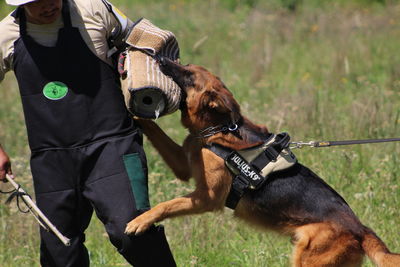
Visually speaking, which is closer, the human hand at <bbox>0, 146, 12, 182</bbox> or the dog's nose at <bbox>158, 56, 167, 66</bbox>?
the human hand at <bbox>0, 146, 12, 182</bbox>

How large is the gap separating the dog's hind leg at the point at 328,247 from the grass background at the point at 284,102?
0.36 m

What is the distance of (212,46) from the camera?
35.5 ft

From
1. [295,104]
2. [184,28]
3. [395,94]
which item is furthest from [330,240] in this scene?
[184,28]

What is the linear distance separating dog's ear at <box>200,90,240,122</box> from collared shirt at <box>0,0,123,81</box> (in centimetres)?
71

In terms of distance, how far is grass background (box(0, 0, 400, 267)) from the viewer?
5.22 meters

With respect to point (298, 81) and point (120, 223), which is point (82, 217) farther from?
point (298, 81)

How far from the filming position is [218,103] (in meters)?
4.10

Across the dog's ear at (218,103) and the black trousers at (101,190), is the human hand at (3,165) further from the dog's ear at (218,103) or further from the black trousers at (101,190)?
the dog's ear at (218,103)

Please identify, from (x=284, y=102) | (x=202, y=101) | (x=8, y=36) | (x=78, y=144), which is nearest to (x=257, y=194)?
(x=202, y=101)

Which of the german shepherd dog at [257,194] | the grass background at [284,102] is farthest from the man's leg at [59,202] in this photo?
the grass background at [284,102]

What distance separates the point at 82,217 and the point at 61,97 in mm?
815

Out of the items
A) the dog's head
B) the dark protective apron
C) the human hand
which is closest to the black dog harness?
the dog's head

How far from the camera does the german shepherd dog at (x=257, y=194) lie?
13.0 ft

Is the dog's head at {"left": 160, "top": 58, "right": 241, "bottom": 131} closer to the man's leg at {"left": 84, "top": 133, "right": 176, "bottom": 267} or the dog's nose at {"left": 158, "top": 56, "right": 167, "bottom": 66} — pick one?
the dog's nose at {"left": 158, "top": 56, "right": 167, "bottom": 66}
